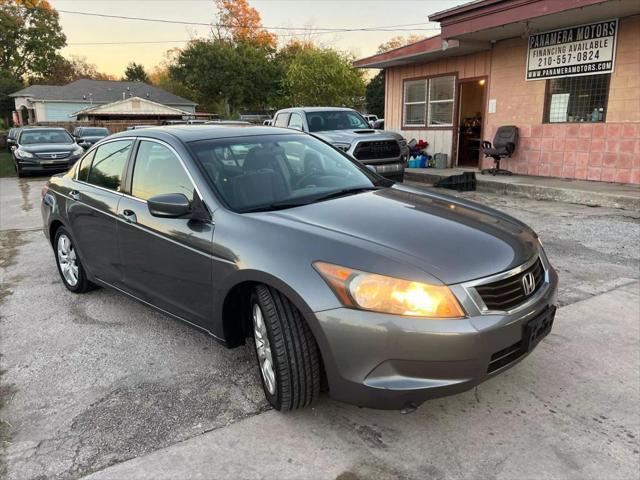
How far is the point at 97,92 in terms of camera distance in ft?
164

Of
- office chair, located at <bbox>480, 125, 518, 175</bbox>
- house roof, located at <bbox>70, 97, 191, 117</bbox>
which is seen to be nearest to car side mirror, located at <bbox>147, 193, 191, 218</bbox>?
office chair, located at <bbox>480, 125, 518, 175</bbox>

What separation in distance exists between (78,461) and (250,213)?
5.09 feet

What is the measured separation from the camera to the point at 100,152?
4.50 meters

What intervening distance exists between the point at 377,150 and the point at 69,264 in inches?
270

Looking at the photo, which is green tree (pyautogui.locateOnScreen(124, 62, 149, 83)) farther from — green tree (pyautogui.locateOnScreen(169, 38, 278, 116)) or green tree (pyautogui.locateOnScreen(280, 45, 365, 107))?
green tree (pyautogui.locateOnScreen(280, 45, 365, 107))

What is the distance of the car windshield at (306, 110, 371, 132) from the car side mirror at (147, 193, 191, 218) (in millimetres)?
8529

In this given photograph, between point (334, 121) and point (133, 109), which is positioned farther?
point (133, 109)

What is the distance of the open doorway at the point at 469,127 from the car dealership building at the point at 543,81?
0.10 feet

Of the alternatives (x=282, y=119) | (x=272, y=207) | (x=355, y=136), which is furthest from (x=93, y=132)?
(x=272, y=207)

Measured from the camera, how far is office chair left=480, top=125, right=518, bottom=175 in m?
12.1

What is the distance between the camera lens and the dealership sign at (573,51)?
1022 centimetres

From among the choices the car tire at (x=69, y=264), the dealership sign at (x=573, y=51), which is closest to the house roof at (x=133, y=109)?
the dealership sign at (x=573, y=51)

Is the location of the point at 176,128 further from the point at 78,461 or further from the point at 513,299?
the point at 513,299

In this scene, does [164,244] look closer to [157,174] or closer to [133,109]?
[157,174]
